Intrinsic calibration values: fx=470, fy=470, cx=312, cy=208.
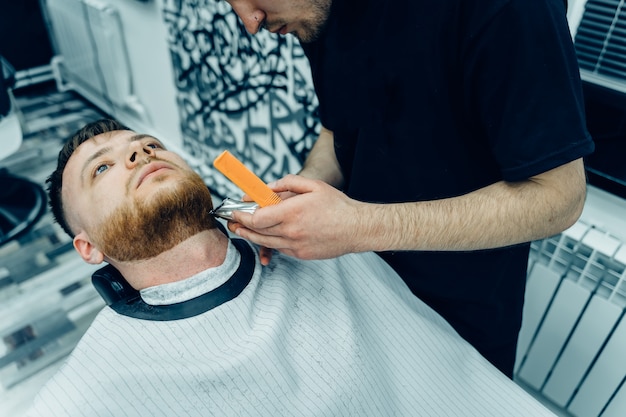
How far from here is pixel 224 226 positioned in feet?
4.15

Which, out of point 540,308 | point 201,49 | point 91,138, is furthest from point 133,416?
point 201,49

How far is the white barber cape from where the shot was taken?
919 mm

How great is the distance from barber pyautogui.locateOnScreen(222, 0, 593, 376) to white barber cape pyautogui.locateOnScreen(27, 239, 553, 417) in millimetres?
121

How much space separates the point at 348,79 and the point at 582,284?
888 mm

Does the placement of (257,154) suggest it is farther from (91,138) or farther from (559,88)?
(559,88)

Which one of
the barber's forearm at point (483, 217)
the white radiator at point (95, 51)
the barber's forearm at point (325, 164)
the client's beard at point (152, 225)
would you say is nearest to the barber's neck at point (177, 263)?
the client's beard at point (152, 225)

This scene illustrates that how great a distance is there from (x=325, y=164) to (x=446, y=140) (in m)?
0.44

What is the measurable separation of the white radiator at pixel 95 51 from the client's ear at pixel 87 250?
86.7 inches

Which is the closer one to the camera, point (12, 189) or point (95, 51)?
point (12, 189)

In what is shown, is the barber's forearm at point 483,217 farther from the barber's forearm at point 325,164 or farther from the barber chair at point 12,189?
the barber chair at point 12,189

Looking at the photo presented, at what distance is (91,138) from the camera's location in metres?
1.24

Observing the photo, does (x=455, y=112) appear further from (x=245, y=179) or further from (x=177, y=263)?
(x=177, y=263)

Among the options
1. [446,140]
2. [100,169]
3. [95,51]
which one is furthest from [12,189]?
[446,140]

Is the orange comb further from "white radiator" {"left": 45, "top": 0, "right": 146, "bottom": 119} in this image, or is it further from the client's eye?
"white radiator" {"left": 45, "top": 0, "right": 146, "bottom": 119}
